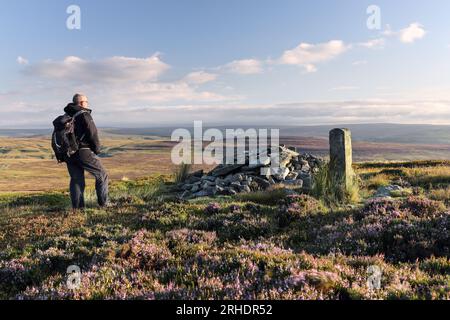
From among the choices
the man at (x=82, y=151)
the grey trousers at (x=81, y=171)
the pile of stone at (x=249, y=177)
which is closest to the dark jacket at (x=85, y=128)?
the man at (x=82, y=151)

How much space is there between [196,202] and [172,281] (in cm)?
821

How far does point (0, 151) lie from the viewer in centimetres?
19662

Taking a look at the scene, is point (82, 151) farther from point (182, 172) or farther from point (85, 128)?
point (182, 172)

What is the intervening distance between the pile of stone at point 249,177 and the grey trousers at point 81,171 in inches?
185

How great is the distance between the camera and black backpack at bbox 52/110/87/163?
38.7ft

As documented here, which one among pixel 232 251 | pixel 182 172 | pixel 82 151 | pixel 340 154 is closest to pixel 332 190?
pixel 340 154

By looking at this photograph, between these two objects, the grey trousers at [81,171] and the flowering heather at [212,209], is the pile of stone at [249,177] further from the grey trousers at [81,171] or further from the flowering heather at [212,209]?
the grey trousers at [81,171]

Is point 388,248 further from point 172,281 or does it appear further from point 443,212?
point 172,281

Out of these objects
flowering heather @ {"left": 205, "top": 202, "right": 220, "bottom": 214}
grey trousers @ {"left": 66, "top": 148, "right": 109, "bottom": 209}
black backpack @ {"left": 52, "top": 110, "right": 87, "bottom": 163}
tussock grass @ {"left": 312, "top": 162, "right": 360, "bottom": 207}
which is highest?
black backpack @ {"left": 52, "top": 110, "right": 87, "bottom": 163}

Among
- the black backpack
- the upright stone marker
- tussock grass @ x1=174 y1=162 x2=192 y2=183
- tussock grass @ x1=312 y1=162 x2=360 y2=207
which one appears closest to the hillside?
tussock grass @ x1=312 y1=162 x2=360 y2=207

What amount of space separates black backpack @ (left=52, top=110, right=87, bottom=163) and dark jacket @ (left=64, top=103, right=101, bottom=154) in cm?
13

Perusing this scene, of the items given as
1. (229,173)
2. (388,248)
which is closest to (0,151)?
(229,173)

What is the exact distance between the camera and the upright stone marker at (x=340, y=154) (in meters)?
14.5

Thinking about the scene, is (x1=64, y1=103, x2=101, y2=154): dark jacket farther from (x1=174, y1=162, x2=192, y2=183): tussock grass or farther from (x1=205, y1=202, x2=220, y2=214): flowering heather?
(x1=174, y1=162, x2=192, y2=183): tussock grass
